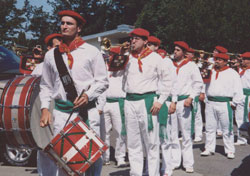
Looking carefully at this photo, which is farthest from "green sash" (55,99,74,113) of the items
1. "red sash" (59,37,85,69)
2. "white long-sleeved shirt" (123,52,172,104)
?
"white long-sleeved shirt" (123,52,172,104)

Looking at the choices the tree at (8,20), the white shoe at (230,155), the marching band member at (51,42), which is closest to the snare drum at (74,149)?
the marching band member at (51,42)

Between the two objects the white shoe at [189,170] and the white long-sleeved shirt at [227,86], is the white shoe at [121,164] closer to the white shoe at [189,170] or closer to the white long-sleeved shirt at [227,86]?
the white shoe at [189,170]

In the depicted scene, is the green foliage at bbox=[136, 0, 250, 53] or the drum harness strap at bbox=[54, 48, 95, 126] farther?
the green foliage at bbox=[136, 0, 250, 53]

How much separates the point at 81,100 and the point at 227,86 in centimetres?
499

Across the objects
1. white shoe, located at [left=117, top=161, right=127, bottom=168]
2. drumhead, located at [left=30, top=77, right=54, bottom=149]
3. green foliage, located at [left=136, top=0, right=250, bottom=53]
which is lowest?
white shoe, located at [left=117, top=161, right=127, bottom=168]

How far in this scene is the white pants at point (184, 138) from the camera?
6941mm

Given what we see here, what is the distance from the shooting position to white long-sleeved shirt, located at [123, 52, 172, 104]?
5.49 metres

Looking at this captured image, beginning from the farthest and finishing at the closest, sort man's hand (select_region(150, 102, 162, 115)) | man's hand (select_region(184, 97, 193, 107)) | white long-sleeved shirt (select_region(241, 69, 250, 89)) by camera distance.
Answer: white long-sleeved shirt (select_region(241, 69, 250, 89))
man's hand (select_region(184, 97, 193, 107))
man's hand (select_region(150, 102, 162, 115))

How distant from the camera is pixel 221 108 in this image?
8.15 meters

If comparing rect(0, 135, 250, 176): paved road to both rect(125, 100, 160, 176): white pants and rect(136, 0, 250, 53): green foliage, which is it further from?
rect(136, 0, 250, 53): green foliage

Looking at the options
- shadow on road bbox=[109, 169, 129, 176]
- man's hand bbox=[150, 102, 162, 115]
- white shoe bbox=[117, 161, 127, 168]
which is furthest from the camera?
white shoe bbox=[117, 161, 127, 168]

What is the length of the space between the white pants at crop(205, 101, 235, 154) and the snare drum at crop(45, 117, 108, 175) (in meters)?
4.93

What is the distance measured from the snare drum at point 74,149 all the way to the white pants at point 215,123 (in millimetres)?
4931

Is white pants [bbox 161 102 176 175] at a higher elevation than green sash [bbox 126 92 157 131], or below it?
below
